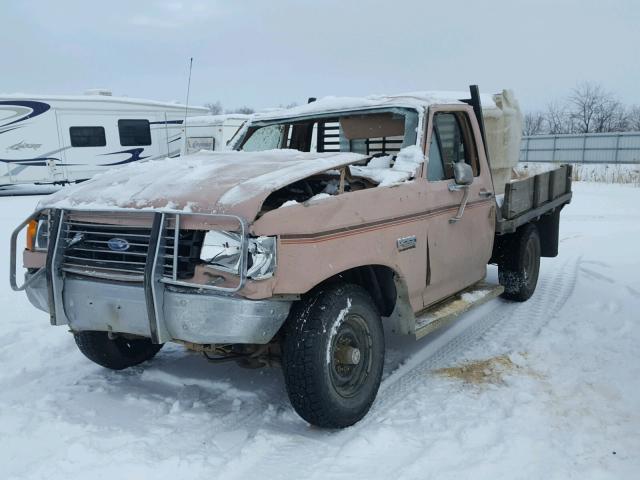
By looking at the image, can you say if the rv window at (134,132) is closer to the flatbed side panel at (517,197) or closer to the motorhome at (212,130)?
the motorhome at (212,130)

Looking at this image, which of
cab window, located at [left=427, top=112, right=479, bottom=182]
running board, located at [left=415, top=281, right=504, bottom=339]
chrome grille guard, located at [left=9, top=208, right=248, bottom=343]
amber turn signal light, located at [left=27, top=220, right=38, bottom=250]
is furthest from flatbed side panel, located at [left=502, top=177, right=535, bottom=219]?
amber turn signal light, located at [left=27, top=220, right=38, bottom=250]

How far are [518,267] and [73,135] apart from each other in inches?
609

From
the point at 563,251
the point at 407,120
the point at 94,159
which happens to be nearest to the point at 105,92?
the point at 94,159

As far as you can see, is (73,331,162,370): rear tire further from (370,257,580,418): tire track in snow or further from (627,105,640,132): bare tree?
(627,105,640,132): bare tree

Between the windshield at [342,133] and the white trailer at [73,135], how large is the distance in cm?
1393

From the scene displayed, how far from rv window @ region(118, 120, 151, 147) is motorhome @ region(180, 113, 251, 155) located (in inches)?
59.8

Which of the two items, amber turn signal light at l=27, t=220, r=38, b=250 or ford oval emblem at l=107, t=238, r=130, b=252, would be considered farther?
amber turn signal light at l=27, t=220, r=38, b=250

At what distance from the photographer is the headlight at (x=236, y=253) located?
3.05 metres

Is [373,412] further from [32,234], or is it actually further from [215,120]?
[215,120]

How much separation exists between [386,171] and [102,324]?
7.10 ft

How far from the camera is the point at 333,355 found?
3438mm

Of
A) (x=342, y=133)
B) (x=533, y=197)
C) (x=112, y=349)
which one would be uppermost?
(x=342, y=133)

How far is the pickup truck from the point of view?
3.10m

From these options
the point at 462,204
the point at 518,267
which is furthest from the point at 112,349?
the point at 518,267
